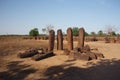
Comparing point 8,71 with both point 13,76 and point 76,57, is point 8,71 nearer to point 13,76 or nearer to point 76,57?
point 13,76

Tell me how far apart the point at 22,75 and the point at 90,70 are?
3.64 m

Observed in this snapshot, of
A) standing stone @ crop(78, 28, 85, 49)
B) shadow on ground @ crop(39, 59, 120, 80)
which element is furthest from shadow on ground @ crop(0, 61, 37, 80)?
standing stone @ crop(78, 28, 85, 49)

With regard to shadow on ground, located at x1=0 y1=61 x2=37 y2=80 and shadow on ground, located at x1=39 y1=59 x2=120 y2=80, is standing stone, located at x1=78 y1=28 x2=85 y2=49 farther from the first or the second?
shadow on ground, located at x1=0 y1=61 x2=37 y2=80

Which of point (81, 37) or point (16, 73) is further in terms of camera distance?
point (81, 37)

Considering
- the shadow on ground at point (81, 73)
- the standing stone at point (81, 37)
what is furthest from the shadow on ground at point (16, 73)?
the standing stone at point (81, 37)

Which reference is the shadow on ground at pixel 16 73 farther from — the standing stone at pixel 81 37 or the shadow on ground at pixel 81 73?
the standing stone at pixel 81 37

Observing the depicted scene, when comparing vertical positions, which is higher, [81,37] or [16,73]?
[81,37]

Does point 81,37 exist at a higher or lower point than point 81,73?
higher

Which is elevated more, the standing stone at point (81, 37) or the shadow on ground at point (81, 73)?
the standing stone at point (81, 37)

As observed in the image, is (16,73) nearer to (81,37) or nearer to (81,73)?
(81,73)

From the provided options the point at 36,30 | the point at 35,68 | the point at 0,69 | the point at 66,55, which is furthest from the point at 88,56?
the point at 36,30

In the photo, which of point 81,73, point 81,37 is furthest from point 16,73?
point 81,37

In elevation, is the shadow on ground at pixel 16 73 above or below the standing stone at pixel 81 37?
below

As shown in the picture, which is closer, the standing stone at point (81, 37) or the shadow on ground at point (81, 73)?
the shadow on ground at point (81, 73)
